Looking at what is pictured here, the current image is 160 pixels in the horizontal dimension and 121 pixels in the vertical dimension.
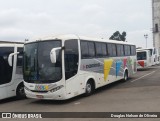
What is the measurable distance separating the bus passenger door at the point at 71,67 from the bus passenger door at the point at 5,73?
3233mm

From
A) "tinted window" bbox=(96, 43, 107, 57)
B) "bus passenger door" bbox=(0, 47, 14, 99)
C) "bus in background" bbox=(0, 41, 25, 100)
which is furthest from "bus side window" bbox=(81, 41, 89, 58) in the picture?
"bus passenger door" bbox=(0, 47, 14, 99)

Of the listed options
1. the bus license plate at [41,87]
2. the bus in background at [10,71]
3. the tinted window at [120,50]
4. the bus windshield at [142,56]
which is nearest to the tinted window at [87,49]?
the bus license plate at [41,87]

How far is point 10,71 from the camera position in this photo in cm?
1377

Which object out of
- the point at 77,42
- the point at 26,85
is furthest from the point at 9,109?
the point at 77,42

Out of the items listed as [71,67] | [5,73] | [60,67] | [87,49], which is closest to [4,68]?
[5,73]

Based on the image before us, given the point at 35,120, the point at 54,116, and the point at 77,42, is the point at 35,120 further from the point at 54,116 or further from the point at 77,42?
the point at 77,42

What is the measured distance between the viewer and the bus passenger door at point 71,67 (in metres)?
12.2

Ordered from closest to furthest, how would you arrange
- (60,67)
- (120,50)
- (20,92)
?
(60,67) < (20,92) < (120,50)

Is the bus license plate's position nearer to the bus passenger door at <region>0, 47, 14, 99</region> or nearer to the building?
the bus passenger door at <region>0, 47, 14, 99</region>

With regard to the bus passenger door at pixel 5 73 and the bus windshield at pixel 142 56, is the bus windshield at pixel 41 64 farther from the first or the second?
the bus windshield at pixel 142 56

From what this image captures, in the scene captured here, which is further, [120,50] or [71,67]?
[120,50]

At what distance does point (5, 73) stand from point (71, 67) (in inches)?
131

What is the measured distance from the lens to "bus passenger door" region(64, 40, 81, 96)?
12180 millimetres

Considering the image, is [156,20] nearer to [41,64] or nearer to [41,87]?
[41,64]
